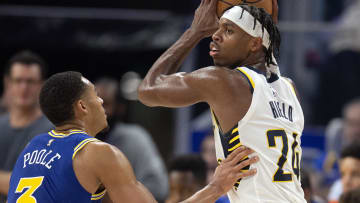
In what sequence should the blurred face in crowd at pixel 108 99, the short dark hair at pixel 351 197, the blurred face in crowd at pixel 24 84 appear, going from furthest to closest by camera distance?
the blurred face in crowd at pixel 108 99, the blurred face in crowd at pixel 24 84, the short dark hair at pixel 351 197

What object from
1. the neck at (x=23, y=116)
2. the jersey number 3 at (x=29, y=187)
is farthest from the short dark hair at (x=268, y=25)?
the neck at (x=23, y=116)

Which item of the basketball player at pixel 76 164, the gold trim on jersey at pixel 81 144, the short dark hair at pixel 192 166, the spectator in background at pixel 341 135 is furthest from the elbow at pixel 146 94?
the spectator in background at pixel 341 135

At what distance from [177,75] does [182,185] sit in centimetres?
227

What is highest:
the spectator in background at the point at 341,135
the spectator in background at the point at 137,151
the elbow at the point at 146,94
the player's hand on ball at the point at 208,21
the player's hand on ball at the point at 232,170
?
the player's hand on ball at the point at 208,21

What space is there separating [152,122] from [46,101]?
7.91 m

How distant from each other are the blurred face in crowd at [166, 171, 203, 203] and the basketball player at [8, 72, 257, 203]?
6.83 ft

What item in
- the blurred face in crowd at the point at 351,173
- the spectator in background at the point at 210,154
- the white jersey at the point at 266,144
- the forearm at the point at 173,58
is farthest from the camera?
the spectator in background at the point at 210,154

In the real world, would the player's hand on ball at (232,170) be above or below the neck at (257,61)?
below

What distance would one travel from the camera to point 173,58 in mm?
4754

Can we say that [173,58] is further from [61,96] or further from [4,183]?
[4,183]

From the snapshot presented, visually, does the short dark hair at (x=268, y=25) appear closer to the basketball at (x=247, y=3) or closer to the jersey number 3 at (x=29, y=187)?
the basketball at (x=247, y=3)

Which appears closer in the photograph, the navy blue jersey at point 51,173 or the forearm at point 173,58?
the navy blue jersey at point 51,173

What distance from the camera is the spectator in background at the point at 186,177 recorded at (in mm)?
6566

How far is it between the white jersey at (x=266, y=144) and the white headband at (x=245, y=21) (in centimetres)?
25
